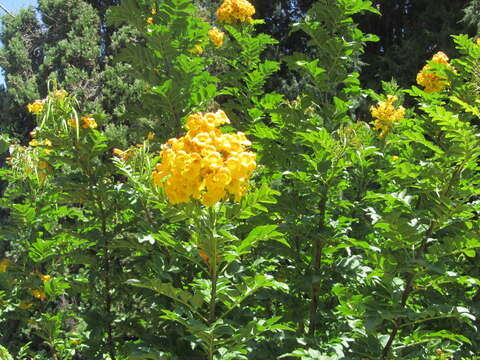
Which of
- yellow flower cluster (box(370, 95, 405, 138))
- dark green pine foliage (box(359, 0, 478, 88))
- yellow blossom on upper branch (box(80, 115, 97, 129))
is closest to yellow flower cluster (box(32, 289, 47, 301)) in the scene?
yellow blossom on upper branch (box(80, 115, 97, 129))

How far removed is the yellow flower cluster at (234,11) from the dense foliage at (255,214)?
0.01m

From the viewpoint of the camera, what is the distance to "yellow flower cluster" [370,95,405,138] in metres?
3.61

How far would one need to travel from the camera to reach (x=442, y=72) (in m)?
2.89

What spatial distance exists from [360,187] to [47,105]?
78.2 inches

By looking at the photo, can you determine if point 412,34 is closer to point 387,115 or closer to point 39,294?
point 387,115

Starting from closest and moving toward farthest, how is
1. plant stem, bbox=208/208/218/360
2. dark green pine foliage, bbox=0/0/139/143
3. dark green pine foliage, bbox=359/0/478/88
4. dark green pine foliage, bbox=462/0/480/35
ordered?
plant stem, bbox=208/208/218/360, dark green pine foliage, bbox=462/0/480/35, dark green pine foliage, bbox=0/0/139/143, dark green pine foliage, bbox=359/0/478/88

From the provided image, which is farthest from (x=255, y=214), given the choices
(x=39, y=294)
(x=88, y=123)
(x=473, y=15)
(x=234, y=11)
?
(x=473, y=15)

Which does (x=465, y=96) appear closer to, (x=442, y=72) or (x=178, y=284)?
(x=442, y=72)

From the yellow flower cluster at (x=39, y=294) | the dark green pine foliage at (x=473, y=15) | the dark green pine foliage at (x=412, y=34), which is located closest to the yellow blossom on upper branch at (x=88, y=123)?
the yellow flower cluster at (x=39, y=294)

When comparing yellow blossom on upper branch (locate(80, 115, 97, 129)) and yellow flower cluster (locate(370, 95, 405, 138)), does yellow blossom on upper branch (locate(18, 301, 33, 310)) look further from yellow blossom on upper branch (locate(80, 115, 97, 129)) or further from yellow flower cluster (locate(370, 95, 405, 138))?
yellow flower cluster (locate(370, 95, 405, 138))

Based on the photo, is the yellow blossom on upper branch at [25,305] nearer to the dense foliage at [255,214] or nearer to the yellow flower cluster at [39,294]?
the dense foliage at [255,214]

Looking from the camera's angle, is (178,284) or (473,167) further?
(178,284)

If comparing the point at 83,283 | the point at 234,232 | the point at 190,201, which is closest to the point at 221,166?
the point at 190,201

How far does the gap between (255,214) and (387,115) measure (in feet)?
7.50
